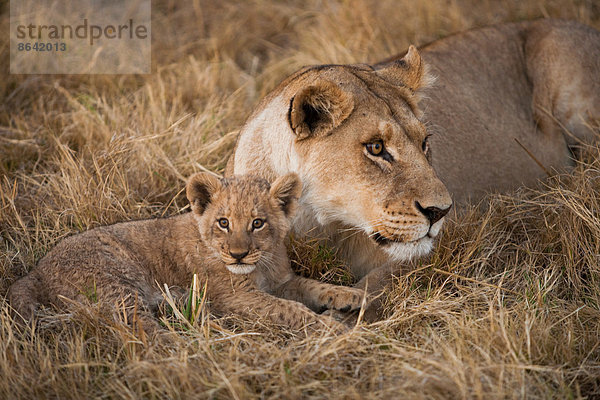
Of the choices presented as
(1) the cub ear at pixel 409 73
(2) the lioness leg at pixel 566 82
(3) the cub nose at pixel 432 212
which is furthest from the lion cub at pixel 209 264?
(2) the lioness leg at pixel 566 82

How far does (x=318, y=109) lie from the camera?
362 centimetres

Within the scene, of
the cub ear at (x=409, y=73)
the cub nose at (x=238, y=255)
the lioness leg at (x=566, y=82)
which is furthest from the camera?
the lioness leg at (x=566, y=82)

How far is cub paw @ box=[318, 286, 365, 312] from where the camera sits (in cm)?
363

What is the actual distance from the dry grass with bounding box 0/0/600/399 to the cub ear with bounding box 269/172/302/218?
0.41 meters

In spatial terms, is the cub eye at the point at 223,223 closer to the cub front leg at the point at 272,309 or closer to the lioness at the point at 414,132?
the cub front leg at the point at 272,309

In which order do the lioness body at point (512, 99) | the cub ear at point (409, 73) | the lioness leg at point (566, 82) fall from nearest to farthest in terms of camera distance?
the cub ear at point (409, 73)
the lioness body at point (512, 99)
the lioness leg at point (566, 82)

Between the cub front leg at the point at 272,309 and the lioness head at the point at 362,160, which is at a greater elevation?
the lioness head at the point at 362,160

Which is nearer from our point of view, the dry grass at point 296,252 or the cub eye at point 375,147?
the dry grass at point 296,252

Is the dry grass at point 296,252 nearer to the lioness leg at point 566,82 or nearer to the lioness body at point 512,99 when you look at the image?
the lioness body at point 512,99

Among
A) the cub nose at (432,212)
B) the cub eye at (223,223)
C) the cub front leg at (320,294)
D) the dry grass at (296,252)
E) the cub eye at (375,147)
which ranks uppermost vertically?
the cub eye at (375,147)

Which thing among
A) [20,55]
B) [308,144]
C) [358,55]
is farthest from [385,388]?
[20,55]

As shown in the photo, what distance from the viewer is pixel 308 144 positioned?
3.68 m

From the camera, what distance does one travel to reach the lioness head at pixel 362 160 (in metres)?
3.54

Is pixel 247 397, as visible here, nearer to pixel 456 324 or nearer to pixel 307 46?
pixel 456 324
